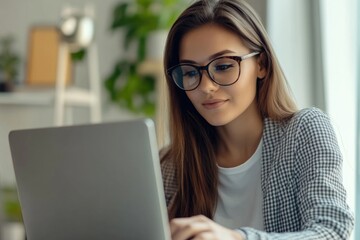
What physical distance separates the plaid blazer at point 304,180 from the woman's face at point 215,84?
0.10 metres

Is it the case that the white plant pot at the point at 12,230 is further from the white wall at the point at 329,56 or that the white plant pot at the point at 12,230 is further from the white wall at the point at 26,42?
the white wall at the point at 329,56

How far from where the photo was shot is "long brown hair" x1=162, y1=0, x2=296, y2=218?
1365 mm

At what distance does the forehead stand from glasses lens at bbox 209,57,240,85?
2cm

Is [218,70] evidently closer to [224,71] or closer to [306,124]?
[224,71]

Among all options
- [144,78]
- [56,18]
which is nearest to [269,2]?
[144,78]

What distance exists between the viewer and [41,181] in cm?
109

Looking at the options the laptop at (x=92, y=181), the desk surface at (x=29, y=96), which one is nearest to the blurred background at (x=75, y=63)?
the desk surface at (x=29, y=96)

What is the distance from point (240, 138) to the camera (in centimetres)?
146

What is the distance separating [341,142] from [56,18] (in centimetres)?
258

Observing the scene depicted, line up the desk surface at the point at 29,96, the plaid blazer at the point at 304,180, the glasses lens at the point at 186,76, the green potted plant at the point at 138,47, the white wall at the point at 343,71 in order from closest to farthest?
the plaid blazer at the point at 304,180, the glasses lens at the point at 186,76, the white wall at the point at 343,71, the green potted plant at the point at 138,47, the desk surface at the point at 29,96

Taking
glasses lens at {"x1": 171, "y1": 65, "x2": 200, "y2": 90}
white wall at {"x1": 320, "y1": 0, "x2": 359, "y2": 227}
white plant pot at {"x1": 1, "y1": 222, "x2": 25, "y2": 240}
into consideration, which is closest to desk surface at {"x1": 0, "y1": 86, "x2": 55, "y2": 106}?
white plant pot at {"x1": 1, "y1": 222, "x2": 25, "y2": 240}

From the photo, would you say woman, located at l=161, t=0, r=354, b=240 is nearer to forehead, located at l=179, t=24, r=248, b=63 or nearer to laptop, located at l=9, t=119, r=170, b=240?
forehead, located at l=179, t=24, r=248, b=63

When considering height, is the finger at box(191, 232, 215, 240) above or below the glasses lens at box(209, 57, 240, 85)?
below

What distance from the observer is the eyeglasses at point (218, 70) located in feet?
4.30
